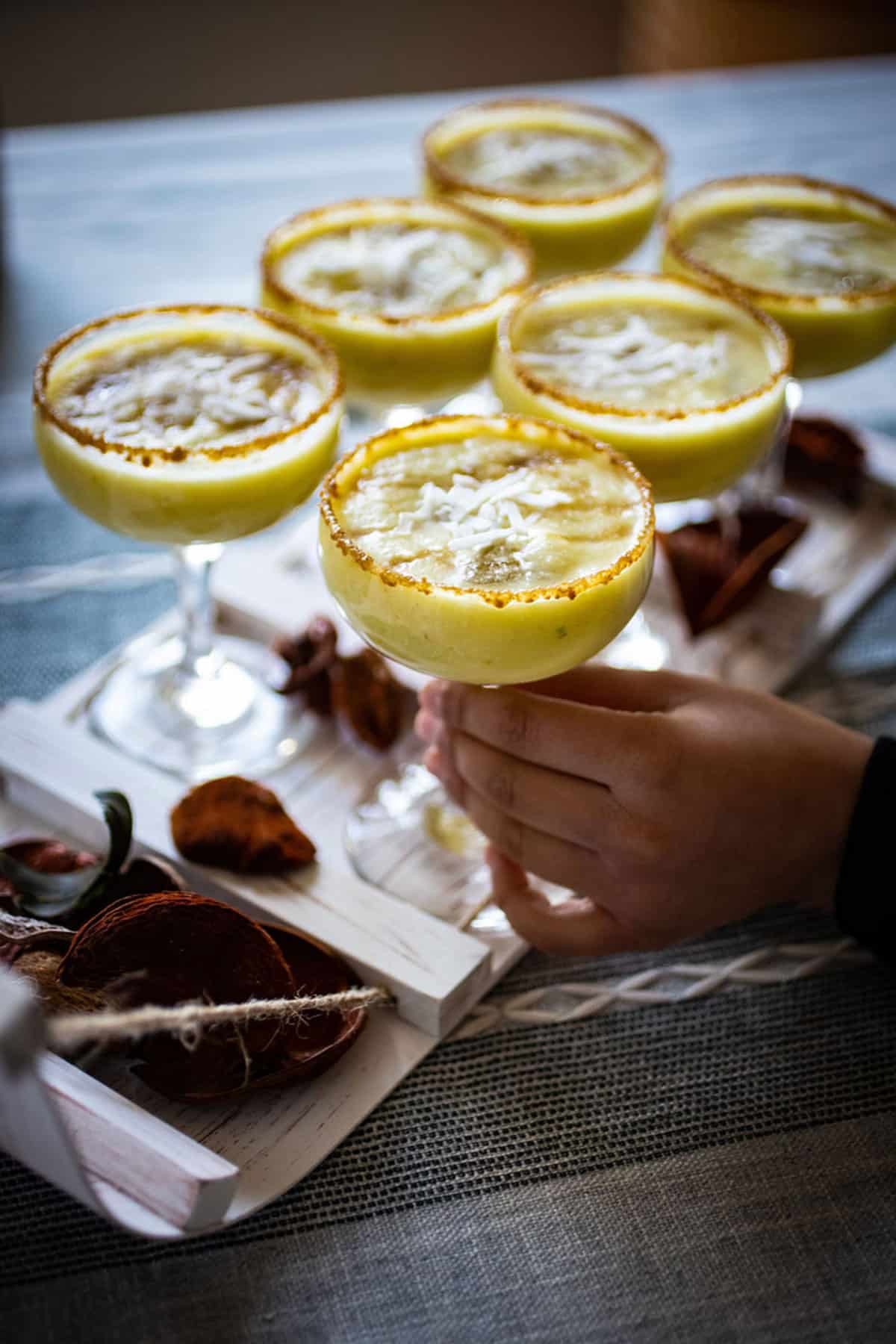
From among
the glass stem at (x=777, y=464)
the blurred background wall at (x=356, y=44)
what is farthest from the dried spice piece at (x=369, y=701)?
the blurred background wall at (x=356, y=44)

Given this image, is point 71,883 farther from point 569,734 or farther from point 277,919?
point 569,734

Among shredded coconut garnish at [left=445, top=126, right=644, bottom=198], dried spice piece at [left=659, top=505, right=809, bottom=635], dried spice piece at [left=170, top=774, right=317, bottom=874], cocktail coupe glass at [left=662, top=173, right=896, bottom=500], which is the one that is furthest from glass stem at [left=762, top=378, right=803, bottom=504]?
dried spice piece at [left=170, top=774, right=317, bottom=874]

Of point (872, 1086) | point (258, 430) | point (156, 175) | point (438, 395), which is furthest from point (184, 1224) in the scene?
point (156, 175)

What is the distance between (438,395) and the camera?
4.66 ft

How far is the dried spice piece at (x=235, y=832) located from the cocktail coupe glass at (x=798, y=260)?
0.67 meters

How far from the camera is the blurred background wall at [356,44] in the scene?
11.2ft

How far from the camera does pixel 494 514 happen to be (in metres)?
1.02

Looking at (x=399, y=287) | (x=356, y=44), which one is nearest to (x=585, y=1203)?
(x=399, y=287)

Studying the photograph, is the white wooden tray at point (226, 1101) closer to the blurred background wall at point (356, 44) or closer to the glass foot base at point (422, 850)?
the glass foot base at point (422, 850)

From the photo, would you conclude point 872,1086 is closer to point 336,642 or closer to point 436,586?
point 436,586

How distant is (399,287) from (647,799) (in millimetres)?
652

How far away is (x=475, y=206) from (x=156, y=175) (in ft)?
2.81

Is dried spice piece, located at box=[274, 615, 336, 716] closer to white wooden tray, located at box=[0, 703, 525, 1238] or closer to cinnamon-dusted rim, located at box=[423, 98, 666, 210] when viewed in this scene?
white wooden tray, located at box=[0, 703, 525, 1238]

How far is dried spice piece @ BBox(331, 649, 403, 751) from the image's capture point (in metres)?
1.29
